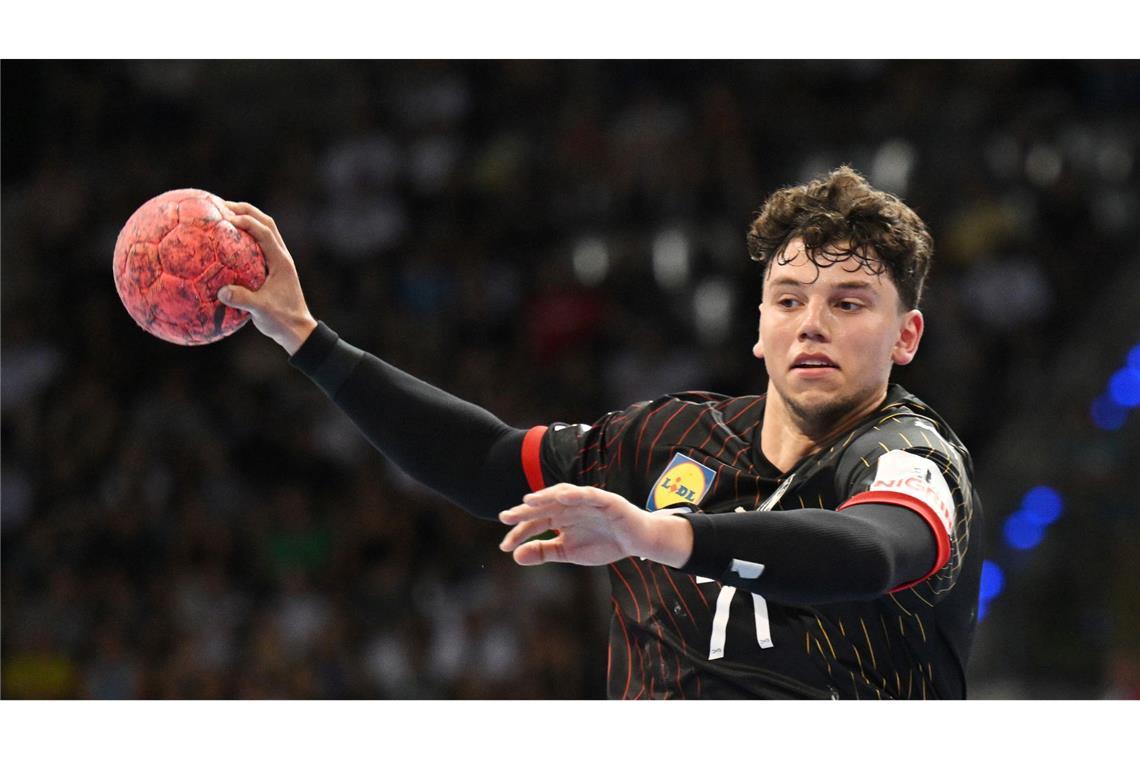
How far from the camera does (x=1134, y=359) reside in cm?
817

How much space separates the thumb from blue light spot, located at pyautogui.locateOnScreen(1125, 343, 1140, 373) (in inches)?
248

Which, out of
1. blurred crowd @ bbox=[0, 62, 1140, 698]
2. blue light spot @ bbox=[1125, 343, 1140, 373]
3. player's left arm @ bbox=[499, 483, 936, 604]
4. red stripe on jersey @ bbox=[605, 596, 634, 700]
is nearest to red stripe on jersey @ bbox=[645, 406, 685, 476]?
red stripe on jersey @ bbox=[605, 596, 634, 700]

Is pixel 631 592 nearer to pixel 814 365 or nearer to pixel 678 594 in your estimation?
pixel 678 594

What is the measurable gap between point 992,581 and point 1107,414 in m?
1.30

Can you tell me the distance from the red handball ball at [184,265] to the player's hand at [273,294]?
33 millimetres

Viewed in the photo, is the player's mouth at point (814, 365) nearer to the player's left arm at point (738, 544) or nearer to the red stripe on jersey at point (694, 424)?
the red stripe on jersey at point (694, 424)

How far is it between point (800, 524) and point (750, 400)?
112cm

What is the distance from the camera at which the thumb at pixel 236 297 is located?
3.68 metres

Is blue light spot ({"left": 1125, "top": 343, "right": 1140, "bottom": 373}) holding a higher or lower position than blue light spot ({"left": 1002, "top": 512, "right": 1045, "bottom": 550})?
higher

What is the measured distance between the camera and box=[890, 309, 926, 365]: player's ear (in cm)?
351

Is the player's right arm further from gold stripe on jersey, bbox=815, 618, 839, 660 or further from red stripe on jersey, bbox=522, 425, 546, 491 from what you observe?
gold stripe on jersey, bbox=815, 618, 839, 660

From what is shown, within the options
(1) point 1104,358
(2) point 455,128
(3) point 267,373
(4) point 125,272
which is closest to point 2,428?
(3) point 267,373

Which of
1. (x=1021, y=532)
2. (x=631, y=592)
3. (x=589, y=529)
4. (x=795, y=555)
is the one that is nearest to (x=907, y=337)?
(x=631, y=592)

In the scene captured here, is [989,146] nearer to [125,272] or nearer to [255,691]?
[255,691]
